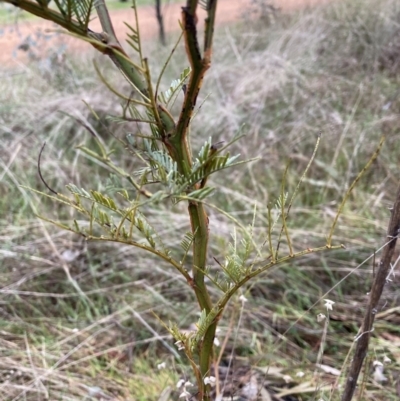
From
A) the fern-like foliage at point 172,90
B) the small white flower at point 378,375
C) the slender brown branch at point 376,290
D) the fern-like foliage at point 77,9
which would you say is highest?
the fern-like foliage at point 77,9

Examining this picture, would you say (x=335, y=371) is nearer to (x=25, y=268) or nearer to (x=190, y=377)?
(x=190, y=377)

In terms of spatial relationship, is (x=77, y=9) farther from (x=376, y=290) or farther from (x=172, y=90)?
(x=376, y=290)

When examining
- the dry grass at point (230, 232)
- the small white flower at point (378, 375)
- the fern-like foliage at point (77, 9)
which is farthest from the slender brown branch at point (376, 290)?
the fern-like foliage at point (77, 9)

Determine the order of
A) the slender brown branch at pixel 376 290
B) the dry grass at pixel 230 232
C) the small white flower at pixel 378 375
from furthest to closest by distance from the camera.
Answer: the dry grass at pixel 230 232, the small white flower at pixel 378 375, the slender brown branch at pixel 376 290

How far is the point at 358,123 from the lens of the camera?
1.71 metres

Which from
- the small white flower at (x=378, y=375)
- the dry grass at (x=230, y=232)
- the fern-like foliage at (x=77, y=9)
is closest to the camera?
the fern-like foliage at (x=77, y=9)

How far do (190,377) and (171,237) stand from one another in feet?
1.60

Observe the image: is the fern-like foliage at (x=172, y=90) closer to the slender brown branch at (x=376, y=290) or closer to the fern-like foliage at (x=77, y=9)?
the fern-like foliage at (x=77, y=9)

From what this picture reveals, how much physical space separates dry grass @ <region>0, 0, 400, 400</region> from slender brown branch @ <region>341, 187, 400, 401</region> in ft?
0.26

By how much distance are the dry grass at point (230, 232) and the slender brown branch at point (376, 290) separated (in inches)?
3.2

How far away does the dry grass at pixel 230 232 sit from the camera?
952 mm

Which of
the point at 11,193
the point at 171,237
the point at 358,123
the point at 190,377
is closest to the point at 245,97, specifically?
the point at 358,123

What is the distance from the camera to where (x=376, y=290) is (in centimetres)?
54

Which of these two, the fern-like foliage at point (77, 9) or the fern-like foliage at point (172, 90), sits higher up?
the fern-like foliage at point (77, 9)
